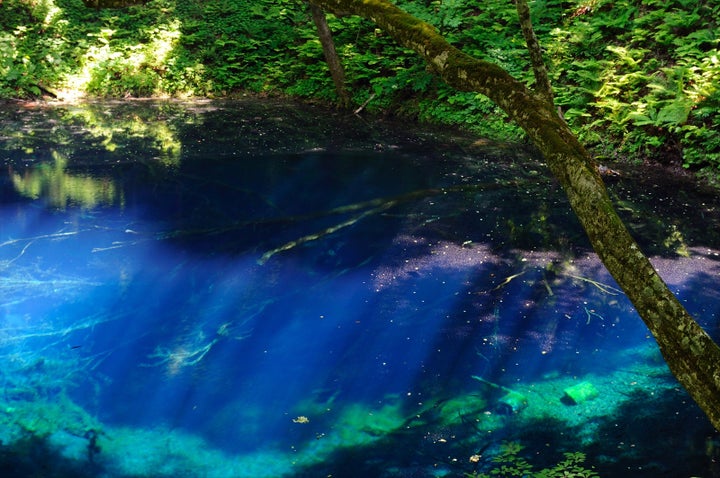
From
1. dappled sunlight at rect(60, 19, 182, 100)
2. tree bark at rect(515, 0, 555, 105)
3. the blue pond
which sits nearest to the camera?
tree bark at rect(515, 0, 555, 105)

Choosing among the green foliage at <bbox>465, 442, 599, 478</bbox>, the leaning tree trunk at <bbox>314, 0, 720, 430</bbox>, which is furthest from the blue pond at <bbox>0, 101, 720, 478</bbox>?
the leaning tree trunk at <bbox>314, 0, 720, 430</bbox>

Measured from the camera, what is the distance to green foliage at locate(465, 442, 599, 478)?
4.34 metres

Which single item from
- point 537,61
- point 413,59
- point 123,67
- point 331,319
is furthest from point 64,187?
point 537,61

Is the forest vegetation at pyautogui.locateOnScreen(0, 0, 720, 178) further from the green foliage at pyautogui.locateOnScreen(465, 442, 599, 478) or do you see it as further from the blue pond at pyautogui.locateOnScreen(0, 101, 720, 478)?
the green foliage at pyautogui.locateOnScreen(465, 442, 599, 478)

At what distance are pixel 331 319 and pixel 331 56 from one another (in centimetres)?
859

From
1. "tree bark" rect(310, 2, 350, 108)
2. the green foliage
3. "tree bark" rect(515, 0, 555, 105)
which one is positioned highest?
"tree bark" rect(310, 2, 350, 108)

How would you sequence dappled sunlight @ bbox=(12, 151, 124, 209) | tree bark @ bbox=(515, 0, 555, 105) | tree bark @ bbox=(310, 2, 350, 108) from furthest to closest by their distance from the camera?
tree bark @ bbox=(310, 2, 350, 108) → dappled sunlight @ bbox=(12, 151, 124, 209) → tree bark @ bbox=(515, 0, 555, 105)

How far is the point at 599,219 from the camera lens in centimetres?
254

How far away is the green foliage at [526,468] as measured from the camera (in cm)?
434

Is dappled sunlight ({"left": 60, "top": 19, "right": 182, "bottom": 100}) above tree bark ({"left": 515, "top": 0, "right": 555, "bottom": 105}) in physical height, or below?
above

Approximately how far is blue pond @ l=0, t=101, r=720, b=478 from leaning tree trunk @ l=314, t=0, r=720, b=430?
2.37m

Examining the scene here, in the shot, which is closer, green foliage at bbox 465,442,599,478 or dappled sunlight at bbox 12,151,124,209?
green foliage at bbox 465,442,599,478

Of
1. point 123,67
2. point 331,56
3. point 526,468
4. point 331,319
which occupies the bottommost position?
point 526,468

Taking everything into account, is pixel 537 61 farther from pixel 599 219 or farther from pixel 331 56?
pixel 331 56
